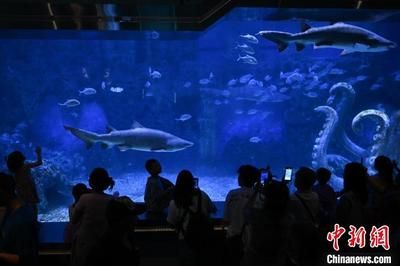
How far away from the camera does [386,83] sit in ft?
62.0

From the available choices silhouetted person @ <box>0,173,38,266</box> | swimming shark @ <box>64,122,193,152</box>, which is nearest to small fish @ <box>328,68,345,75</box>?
swimming shark @ <box>64,122,193,152</box>

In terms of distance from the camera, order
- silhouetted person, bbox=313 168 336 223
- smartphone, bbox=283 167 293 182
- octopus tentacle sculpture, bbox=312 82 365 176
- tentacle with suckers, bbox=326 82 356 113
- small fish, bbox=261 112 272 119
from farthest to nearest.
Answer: small fish, bbox=261 112 272 119, tentacle with suckers, bbox=326 82 356 113, octopus tentacle sculpture, bbox=312 82 365 176, smartphone, bbox=283 167 293 182, silhouetted person, bbox=313 168 336 223

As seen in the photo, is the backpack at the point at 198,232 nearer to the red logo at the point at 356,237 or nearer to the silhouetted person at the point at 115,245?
the silhouetted person at the point at 115,245

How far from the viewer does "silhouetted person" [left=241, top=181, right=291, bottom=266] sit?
119 inches

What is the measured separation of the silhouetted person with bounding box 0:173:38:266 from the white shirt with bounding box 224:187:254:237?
1798 mm

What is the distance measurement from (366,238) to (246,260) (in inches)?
38.9

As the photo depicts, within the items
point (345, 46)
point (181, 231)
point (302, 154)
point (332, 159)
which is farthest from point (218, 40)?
point (181, 231)

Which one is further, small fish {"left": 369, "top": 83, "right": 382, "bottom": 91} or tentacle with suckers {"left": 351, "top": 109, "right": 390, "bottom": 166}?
small fish {"left": 369, "top": 83, "right": 382, "bottom": 91}

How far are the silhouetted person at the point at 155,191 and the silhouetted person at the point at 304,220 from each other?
1817 mm

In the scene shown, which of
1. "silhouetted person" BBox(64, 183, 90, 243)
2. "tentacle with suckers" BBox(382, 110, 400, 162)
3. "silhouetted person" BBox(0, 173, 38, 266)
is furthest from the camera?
"tentacle with suckers" BBox(382, 110, 400, 162)

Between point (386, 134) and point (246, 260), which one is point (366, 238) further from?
point (386, 134)

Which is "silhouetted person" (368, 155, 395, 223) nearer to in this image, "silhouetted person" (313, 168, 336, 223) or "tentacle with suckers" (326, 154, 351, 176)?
"silhouetted person" (313, 168, 336, 223)

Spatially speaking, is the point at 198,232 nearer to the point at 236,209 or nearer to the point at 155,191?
the point at 236,209

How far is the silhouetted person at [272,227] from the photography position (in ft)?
9.95
